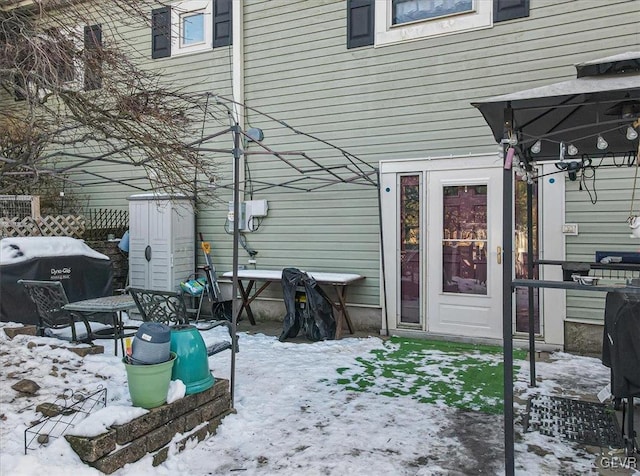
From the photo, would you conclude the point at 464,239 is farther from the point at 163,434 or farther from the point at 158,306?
the point at 163,434

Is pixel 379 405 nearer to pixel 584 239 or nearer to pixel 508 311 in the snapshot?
pixel 508 311

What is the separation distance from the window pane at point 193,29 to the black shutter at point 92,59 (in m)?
3.79

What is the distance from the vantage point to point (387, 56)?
20.7ft

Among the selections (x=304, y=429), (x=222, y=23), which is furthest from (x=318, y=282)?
(x=222, y=23)

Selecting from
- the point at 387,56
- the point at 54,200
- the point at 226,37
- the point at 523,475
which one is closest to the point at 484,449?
the point at 523,475

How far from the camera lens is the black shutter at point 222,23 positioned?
7305 millimetres

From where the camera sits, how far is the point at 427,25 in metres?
6.05

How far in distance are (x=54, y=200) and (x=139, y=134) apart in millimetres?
5801

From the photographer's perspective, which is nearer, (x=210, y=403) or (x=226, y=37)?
(x=210, y=403)

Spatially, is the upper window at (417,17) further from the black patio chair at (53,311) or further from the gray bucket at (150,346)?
the gray bucket at (150,346)

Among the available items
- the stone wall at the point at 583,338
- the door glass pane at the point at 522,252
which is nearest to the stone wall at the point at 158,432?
the door glass pane at the point at 522,252

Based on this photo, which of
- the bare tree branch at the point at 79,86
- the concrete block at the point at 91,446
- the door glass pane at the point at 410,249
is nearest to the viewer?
the concrete block at the point at 91,446

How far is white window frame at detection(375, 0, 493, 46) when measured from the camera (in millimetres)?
5754

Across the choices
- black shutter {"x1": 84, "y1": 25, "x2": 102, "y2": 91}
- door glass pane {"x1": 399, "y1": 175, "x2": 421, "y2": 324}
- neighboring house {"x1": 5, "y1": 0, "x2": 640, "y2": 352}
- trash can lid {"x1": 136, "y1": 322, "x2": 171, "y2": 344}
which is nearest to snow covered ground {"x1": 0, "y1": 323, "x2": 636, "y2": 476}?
trash can lid {"x1": 136, "y1": 322, "x2": 171, "y2": 344}
